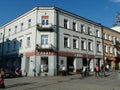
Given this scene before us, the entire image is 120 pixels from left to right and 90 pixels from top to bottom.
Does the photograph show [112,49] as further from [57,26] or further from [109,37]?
[57,26]

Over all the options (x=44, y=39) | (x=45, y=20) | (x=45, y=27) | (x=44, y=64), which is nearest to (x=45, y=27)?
(x=45, y=27)

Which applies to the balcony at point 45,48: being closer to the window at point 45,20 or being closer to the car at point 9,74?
the window at point 45,20

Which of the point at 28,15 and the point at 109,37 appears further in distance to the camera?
the point at 109,37

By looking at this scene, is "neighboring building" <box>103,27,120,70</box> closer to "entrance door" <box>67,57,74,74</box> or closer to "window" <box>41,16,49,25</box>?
"entrance door" <box>67,57,74,74</box>

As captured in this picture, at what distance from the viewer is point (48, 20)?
34.0 m

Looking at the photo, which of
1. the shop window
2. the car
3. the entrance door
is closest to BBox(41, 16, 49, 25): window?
the shop window

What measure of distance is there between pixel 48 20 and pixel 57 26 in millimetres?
1869

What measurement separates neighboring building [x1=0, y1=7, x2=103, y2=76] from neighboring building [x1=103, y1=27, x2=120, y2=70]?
12.4 ft

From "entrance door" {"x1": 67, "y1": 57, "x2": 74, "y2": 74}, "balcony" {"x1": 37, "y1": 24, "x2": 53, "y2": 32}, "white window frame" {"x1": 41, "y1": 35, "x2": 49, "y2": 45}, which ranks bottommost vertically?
"entrance door" {"x1": 67, "y1": 57, "x2": 74, "y2": 74}

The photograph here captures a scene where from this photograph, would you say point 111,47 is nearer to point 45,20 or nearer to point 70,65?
point 70,65

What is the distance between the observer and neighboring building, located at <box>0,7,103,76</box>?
1296 inches

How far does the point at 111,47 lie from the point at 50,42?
22332mm

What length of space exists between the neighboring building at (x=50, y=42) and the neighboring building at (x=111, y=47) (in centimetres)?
379

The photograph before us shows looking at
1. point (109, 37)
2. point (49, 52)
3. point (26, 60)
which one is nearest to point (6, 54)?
point (26, 60)
